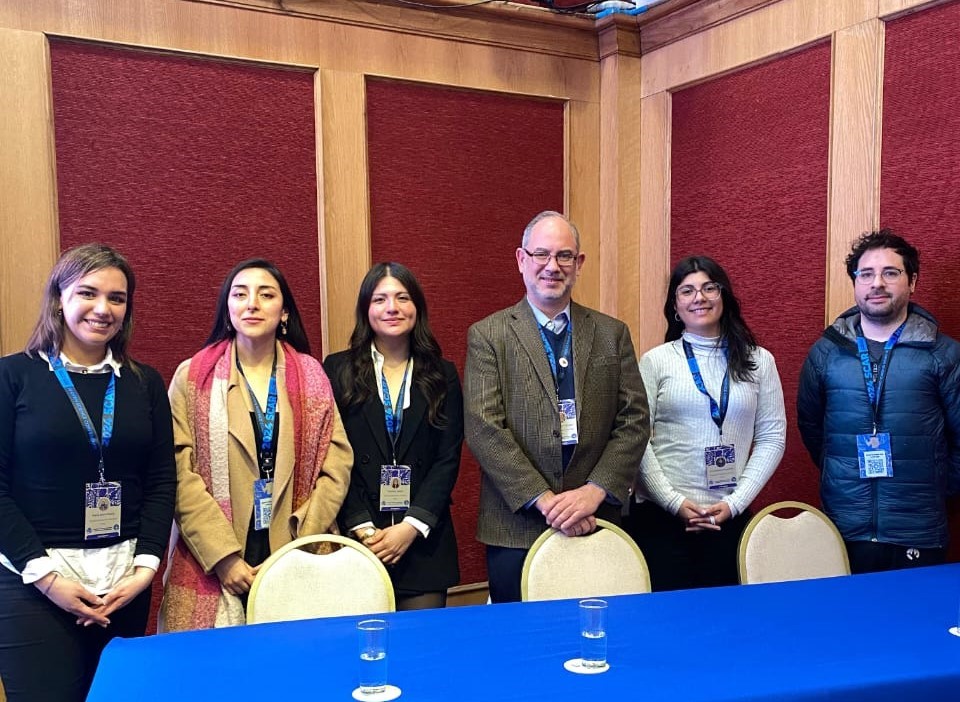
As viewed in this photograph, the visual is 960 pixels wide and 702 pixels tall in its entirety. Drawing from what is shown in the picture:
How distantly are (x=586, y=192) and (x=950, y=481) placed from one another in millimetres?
2388

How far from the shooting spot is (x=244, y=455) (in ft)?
8.18

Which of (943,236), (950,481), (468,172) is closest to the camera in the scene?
(950,481)

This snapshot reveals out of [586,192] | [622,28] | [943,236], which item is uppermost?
[622,28]

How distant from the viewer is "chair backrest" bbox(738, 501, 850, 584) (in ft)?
8.34

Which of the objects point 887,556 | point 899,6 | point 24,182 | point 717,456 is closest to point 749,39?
point 899,6

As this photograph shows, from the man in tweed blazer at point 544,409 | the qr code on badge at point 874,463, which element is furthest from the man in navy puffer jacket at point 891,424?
the man in tweed blazer at point 544,409

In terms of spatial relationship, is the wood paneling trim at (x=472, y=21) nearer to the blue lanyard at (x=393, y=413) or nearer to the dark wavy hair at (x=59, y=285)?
the dark wavy hair at (x=59, y=285)

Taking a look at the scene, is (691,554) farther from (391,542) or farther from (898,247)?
(898,247)

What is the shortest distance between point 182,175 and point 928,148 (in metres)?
3.13

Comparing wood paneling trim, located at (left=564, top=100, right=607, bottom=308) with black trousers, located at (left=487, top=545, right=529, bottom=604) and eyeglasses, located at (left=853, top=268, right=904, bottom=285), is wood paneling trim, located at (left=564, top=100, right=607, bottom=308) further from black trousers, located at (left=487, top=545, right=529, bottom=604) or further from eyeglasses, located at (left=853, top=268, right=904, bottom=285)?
black trousers, located at (left=487, top=545, right=529, bottom=604)

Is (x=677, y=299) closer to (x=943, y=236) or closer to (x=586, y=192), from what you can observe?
(x=943, y=236)

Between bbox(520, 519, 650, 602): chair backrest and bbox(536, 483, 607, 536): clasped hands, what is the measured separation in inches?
1.9

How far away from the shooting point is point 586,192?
453cm

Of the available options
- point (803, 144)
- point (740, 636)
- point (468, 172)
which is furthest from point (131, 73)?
point (740, 636)
